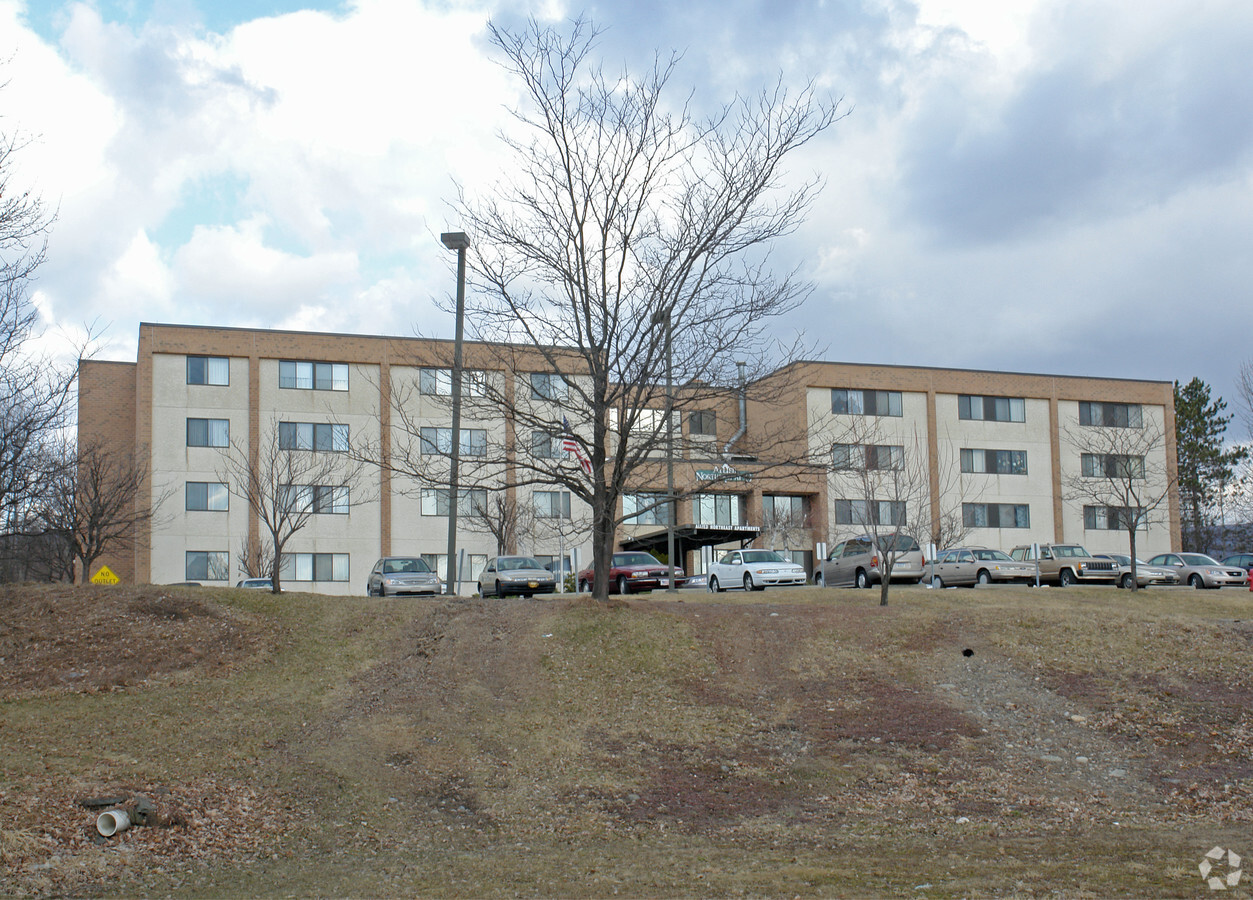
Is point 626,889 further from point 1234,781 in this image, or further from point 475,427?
point 475,427

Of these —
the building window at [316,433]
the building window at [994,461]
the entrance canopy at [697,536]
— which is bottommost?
the entrance canopy at [697,536]

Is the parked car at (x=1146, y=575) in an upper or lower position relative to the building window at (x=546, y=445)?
lower

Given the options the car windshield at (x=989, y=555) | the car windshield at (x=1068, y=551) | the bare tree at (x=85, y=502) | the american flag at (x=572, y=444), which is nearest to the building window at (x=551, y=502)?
the bare tree at (x=85, y=502)

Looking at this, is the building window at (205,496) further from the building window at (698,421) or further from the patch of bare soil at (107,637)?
the patch of bare soil at (107,637)

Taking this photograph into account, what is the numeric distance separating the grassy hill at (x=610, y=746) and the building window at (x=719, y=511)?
2701 cm

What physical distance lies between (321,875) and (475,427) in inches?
1530

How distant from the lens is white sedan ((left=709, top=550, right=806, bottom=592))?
105 ft

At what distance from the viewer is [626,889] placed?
314 inches

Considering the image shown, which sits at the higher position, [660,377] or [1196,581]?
[660,377]

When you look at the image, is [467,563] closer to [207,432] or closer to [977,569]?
[207,432]

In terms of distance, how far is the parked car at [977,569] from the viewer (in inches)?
1303

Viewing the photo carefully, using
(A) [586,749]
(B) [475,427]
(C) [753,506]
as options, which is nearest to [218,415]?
(B) [475,427]

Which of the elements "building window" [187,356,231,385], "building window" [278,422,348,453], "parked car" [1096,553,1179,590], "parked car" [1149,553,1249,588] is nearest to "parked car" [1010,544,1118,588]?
"parked car" [1096,553,1179,590]

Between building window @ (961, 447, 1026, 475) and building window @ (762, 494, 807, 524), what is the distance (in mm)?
9358
